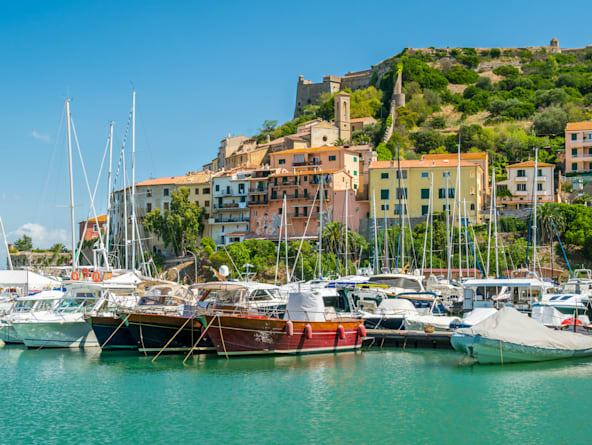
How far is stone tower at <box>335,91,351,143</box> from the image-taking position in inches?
3955

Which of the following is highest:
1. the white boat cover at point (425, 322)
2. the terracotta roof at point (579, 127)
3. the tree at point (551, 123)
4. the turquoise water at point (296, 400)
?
the tree at point (551, 123)

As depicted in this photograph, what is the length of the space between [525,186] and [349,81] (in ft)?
230

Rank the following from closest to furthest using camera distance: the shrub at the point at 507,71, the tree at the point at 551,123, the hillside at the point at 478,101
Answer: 1. the hillside at the point at 478,101
2. the tree at the point at 551,123
3. the shrub at the point at 507,71

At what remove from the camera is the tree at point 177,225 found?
261 ft

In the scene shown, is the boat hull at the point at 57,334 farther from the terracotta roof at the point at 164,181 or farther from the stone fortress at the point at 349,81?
the stone fortress at the point at 349,81

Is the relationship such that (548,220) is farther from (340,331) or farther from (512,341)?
(512,341)

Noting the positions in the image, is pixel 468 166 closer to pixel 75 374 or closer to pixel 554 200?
pixel 554 200

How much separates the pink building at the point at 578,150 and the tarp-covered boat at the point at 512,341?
60134 mm

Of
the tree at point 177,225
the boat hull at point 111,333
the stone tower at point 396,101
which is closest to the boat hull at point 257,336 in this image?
the boat hull at point 111,333

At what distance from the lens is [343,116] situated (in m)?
101

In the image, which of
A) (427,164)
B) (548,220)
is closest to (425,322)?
(548,220)

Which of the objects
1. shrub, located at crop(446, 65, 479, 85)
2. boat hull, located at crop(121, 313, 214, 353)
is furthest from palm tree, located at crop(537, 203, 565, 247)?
shrub, located at crop(446, 65, 479, 85)

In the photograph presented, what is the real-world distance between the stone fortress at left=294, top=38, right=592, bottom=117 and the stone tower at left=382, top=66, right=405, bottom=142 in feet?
42.7

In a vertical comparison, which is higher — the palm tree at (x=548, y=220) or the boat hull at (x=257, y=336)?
the palm tree at (x=548, y=220)
